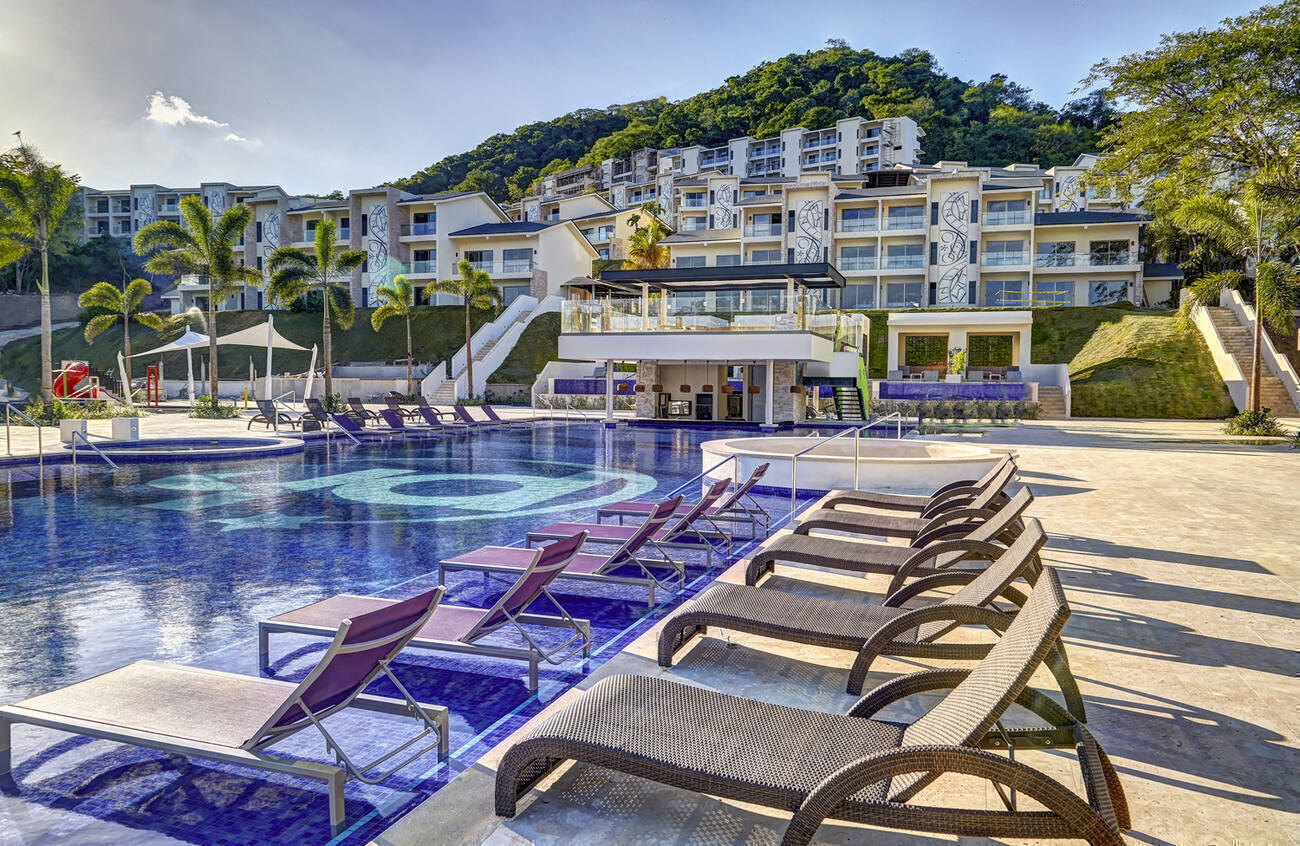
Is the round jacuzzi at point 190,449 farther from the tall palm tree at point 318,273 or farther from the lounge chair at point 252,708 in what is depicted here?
the tall palm tree at point 318,273

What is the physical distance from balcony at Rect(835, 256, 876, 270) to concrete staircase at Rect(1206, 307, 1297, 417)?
18.3 metres

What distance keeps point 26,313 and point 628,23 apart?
64.7 m

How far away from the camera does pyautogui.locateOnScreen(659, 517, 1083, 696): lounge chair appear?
3.67 m

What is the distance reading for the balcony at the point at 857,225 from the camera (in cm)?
→ 4884

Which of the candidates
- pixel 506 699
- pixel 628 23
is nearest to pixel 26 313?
pixel 628 23

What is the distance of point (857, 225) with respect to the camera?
49156 millimetres

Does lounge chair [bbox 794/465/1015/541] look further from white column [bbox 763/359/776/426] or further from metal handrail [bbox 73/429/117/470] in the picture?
white column [bbox 763/359/776/426]

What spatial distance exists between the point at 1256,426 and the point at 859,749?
2552 centimetres

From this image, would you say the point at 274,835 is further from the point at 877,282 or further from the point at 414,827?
the point at 877,282

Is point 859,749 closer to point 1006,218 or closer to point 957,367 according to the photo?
point 957,367

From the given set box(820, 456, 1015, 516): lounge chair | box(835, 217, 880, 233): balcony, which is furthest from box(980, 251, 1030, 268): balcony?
box(820, 456, 1015, 516): lounge chair

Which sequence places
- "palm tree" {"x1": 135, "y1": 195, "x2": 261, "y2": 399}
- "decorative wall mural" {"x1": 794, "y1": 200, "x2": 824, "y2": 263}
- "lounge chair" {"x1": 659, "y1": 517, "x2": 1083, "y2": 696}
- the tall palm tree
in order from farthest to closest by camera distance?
"decorative wall mural" {"x1": 794, "y1": 200, "x2": 824, "y2": 263}, the tall palm tree, "palm tree" {"x1": 135, "y1": 195, "x2": 261, "y2": 399}, "lounge chair" {"x1": 659, "y1": 517, "x2": 1083, "y2": 696}

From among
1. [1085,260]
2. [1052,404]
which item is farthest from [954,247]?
[1052,404]

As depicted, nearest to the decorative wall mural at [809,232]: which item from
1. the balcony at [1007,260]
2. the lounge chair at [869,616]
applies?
the balcony at [1007,260]
